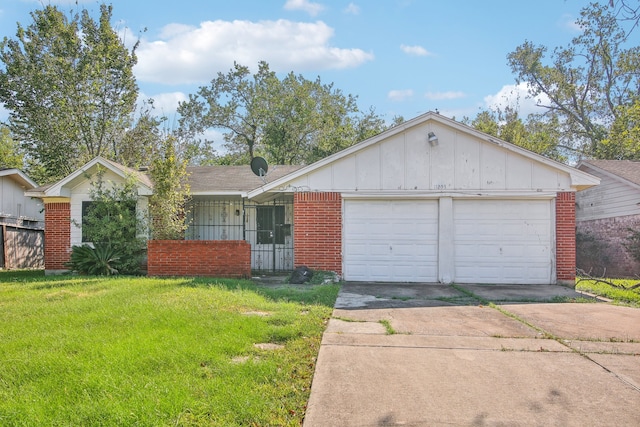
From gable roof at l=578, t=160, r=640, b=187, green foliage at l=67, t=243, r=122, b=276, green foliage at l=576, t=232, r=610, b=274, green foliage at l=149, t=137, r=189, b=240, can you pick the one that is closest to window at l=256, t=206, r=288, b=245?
green foliage at l=149, t=137, r=189, b=240

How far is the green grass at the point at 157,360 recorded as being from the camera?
3275 millimetres

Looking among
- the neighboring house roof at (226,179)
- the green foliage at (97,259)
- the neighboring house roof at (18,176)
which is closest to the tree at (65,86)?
the neighboring house roof at (18,176)

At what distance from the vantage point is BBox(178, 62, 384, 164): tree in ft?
94.4

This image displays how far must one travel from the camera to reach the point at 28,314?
6617 millimetres

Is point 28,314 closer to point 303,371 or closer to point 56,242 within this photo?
point 303,371

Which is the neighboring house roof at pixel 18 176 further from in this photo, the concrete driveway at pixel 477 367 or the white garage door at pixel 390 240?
the concrete driveway at pixel 477 367

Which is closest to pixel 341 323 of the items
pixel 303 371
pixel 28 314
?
pixel 303 371

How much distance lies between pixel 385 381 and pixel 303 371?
2.57 ft

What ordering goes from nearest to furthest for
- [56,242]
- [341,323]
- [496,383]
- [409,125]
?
[496,383] → [341,323] → [409,125] → [56,242]

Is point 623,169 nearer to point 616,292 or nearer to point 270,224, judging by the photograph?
point 616,292

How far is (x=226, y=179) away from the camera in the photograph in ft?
48.2

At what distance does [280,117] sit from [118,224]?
18.7 meters

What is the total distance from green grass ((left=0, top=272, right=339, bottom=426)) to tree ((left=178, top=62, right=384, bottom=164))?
21943 millimetres

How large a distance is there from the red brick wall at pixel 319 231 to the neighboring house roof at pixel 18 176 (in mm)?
14653
